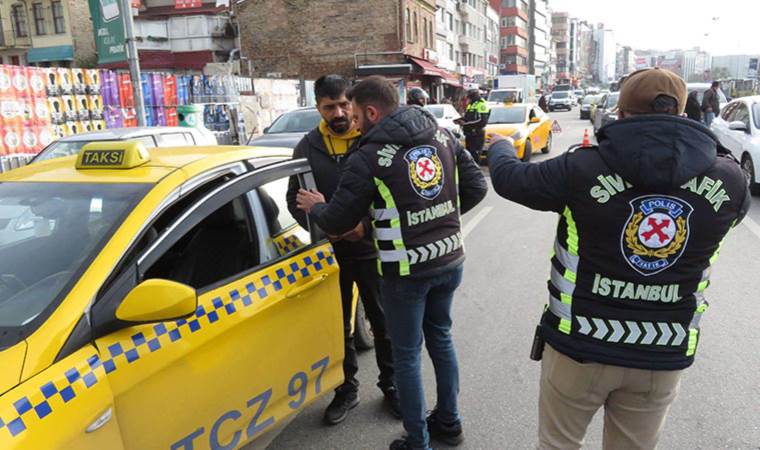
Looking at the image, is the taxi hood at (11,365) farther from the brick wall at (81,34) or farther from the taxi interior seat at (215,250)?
the brick wall at (81,34)

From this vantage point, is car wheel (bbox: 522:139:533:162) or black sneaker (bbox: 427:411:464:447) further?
car wheel (bbox: 522:139:533:162)

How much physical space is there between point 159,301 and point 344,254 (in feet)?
4.44

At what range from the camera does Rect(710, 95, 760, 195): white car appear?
9.43 m

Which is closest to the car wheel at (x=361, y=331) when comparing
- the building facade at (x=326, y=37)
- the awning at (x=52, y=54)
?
the building facade at (x=326, y=37)

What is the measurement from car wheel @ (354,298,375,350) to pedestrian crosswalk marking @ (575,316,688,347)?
223cm

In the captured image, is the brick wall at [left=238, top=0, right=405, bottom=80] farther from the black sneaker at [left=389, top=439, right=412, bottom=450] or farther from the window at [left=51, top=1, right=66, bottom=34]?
the black sneaker at [left=389, top=439, right=412, bottom=450]

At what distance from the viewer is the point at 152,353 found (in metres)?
2.10

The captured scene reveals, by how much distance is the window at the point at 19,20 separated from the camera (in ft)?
124

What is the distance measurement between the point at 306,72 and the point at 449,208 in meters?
34.2

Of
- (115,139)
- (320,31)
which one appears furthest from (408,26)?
(115,139)

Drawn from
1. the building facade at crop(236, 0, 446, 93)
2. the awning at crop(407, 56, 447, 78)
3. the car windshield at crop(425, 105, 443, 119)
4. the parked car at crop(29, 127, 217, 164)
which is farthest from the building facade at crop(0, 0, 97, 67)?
the parked car at crop(29, 127, 217, 164)

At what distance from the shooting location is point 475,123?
40.0 feet

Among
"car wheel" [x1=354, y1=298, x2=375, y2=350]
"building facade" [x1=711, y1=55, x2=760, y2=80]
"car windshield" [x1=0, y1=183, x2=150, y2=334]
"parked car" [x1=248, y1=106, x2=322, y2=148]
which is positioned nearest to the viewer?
"car windshield" [x1=0, y1=183, x2=150, y2=334]

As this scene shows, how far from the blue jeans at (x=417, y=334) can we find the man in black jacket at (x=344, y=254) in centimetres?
44
